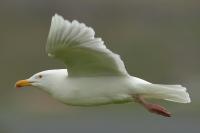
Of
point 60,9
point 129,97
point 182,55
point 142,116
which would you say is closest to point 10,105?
point 142,116

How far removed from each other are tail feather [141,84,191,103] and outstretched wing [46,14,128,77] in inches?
9.9

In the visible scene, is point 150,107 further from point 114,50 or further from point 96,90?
point 114,50

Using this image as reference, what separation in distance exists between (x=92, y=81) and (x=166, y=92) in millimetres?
572

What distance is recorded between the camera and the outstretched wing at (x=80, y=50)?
861 centimetres

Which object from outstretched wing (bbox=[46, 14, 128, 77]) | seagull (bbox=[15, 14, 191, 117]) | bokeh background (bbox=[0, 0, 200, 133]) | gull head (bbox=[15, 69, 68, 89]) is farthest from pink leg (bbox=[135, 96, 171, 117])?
Answer: bokeh background (bbox=[0, 0, 200, 133])

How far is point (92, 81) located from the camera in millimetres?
9055

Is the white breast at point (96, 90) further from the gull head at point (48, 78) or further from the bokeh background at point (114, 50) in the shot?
the bokeh background at point (114, 50)

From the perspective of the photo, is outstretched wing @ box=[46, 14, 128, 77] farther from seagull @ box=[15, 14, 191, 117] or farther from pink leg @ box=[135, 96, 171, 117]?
pink leg @ box=[135, 96, 171, 117]

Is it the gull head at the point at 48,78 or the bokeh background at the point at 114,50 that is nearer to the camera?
the gull head at the point at 48,78

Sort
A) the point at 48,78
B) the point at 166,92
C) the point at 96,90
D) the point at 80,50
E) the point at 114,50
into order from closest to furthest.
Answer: the point at 80,50 → the point at 96,90 → the point at 166,92 → the point at 48,78 → the point at 114,50

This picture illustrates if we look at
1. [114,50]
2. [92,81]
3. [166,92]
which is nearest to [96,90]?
[92,81]

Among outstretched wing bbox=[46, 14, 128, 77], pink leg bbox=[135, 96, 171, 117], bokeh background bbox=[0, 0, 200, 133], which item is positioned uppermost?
bokeh background bbox=[0, 0, 200, 133]

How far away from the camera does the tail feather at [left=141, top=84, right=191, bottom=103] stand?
356 inches

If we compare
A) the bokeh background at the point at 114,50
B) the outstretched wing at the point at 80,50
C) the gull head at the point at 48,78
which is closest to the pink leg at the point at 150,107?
the outstretched wing at the point at 80,50
